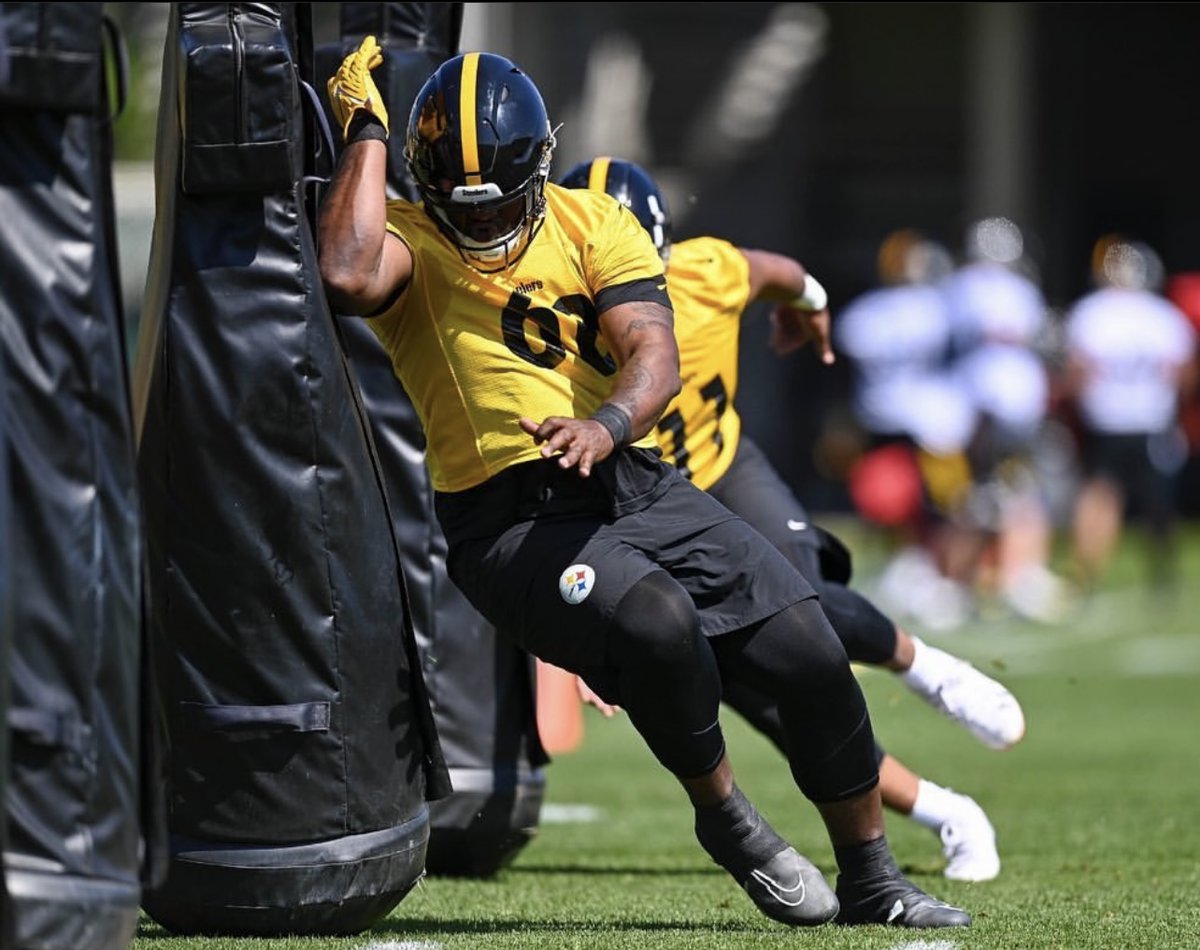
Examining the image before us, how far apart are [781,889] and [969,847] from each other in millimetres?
1353

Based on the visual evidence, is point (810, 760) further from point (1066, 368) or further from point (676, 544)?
point (1066, 368)

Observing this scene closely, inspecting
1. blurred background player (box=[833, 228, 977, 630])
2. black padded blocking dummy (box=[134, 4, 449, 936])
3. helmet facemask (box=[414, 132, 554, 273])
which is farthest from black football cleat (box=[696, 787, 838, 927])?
blurred background player (box=[833, 228, 977, 630])

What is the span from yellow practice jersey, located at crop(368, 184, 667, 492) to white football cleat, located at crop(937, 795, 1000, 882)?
1816 mm

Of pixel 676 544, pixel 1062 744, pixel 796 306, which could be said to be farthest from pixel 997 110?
pixel 676 544

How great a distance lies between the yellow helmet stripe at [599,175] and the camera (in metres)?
5.56

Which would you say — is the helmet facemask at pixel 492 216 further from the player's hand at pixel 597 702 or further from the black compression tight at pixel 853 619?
the black compression tight at pixel 853 619

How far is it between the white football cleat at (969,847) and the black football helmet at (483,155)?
6.92 ft

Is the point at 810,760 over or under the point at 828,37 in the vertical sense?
over

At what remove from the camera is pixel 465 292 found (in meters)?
4.39

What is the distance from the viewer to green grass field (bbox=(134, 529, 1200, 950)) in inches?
175

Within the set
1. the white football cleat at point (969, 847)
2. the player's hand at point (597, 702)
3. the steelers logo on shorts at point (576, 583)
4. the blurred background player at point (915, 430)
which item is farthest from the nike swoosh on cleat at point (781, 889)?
the blurred background player at point (915, 430)

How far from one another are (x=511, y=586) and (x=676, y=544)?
1.13ft

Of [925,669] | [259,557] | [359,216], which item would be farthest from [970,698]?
[359,216]

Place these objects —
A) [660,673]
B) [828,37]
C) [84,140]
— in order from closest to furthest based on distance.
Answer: [84,140], [660,673], [828,37]
